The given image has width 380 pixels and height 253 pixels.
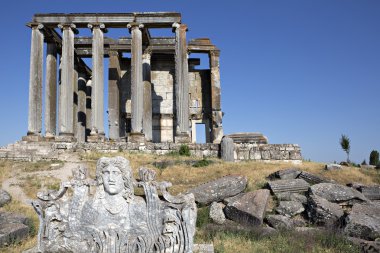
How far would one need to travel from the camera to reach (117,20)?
71.1 ft

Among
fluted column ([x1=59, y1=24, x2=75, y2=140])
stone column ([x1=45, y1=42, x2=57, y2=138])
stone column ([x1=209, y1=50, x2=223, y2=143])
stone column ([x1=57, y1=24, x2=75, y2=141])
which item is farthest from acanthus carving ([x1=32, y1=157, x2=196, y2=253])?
stone column ([x1=209, y1=50, x2=223, y2=143])

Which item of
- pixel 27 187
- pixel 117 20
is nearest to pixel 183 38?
pixel 117 20

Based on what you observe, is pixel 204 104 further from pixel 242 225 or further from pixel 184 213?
pixel 184 213

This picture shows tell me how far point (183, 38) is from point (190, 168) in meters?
10.6

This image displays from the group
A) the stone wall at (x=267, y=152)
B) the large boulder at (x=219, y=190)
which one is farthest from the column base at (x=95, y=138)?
the large boulder at (x=219, y=190)

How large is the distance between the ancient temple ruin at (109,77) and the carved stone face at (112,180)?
1529cm

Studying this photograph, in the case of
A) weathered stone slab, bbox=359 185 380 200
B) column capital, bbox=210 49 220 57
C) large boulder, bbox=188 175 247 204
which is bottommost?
weathered stone slab, bbox=359 185 380 200

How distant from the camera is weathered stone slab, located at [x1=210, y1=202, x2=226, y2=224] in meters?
8.52

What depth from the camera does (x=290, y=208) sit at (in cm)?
898

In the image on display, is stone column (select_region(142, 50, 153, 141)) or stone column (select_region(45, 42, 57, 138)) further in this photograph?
stone column (select_region(142, 50, 153, 141))

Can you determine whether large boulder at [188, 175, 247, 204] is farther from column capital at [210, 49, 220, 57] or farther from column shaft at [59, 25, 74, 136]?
column capital at [210, 49, 220, 57]

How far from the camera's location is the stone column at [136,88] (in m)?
20.8

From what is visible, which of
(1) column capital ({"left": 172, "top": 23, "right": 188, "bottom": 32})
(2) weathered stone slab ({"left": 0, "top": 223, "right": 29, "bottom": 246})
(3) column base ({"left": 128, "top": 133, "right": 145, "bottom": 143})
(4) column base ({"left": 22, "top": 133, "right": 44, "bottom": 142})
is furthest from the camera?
(1) column capital ({"left": 172, "top": 23, "right": 188, "bottom": 32})

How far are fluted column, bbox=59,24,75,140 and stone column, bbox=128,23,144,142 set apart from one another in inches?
157
